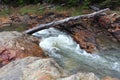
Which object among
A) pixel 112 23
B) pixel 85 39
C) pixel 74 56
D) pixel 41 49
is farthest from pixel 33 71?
pixel 112 23

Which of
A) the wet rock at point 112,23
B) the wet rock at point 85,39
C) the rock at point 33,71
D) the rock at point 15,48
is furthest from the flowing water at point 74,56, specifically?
the rock at point 33,71

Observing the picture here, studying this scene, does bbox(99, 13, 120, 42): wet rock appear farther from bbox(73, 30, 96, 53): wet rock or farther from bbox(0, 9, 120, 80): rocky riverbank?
bbox(73, 30, 96, 53): wet rock

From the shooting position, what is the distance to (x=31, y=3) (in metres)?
14.8

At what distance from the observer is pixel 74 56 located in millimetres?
9000

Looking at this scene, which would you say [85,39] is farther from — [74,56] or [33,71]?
[33,71]

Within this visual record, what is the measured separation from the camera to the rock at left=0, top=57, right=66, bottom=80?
437cm

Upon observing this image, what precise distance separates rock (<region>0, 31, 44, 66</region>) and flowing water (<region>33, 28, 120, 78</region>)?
80 centimetres

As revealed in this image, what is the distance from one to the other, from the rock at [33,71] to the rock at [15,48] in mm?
2767

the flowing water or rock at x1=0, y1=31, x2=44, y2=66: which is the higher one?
rock at x1=0, y1=31, x2=44, y2=66

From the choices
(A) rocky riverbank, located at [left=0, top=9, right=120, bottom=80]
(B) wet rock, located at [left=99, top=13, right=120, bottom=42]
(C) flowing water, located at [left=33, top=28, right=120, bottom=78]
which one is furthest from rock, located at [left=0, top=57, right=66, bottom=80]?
(B) wet rock, located at [left=99, top=13, right=120, bottom=42]

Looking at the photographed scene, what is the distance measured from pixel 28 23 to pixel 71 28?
2.05 meters

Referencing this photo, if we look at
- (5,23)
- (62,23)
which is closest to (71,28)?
(62,23)

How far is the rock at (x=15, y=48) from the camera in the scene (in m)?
7.71

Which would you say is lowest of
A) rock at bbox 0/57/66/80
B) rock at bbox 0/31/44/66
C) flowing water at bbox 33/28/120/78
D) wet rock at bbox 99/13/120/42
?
flowing water at bbox 33/28/120/78
